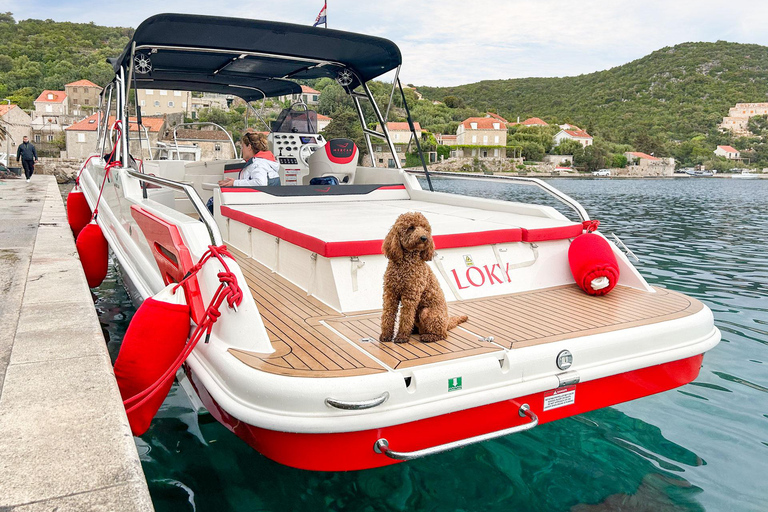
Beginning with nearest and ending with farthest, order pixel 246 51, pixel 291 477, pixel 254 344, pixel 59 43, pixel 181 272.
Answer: pixel 254 344, pixel 291 477, pixel 181 272, pixel 246 51, pixel 59 43

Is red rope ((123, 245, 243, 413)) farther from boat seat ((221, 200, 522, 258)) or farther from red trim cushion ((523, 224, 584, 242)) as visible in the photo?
red trim cushion ((523, 224, 584, 242))

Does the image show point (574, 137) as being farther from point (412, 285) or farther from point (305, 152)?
point (412, 285)

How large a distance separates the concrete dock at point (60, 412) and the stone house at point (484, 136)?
94705mm

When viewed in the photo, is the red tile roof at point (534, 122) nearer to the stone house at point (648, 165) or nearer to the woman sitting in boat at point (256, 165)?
the stone house at point (648, 165)

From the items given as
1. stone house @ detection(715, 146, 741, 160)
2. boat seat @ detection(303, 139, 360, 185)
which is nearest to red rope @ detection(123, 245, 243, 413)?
boat seat @ detection(303, 139, 360, 185)

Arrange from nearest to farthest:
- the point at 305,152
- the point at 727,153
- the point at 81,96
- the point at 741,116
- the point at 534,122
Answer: the point at 305,152 → the point at 81,96 → the point at 727,153 → the point at 741,116 → the point at 534,122

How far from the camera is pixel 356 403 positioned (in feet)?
7.20

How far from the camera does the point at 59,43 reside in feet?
393

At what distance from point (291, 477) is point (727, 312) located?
18.1 feet

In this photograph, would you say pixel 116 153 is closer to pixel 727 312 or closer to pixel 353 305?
pixel 353 305

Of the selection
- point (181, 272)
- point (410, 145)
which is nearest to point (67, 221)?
point (410, 145)

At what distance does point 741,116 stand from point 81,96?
386ft

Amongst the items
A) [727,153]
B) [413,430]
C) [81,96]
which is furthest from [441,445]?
[727,153]

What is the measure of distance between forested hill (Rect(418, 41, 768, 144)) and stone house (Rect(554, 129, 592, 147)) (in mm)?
6881
